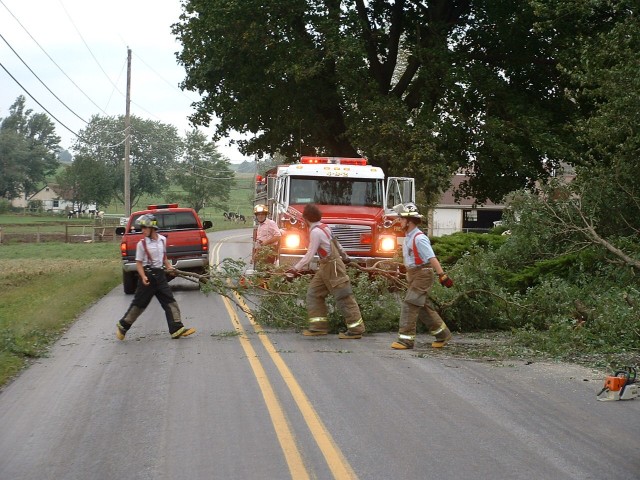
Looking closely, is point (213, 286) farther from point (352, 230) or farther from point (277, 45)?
point (277, 45)

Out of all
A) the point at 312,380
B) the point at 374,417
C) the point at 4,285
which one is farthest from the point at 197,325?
the point at 4,285

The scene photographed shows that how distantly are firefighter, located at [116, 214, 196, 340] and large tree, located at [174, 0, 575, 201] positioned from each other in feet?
46.9

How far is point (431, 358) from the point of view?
457 inches

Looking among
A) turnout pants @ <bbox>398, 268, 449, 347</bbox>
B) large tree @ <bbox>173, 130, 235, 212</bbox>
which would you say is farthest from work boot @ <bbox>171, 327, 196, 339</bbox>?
large tree @ <bbox>173, 130, 235, 212</bbox>

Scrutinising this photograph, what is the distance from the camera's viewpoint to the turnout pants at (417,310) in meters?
12.3

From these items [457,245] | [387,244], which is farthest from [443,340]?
[457,245]

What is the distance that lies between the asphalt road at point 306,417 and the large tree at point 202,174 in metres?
99.0

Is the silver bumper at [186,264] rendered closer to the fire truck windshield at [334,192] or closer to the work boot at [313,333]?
the fire truck windshield at [334,192]

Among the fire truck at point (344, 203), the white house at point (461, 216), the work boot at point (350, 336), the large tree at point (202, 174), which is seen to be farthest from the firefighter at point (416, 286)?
the large tree at point (202, 174)

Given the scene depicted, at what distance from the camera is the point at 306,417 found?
8.12m

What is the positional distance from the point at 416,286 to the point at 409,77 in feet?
66.1

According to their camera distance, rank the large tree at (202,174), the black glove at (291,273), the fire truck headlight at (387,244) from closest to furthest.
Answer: the black glove at (291,273), the fire truck headlight at (387,244), the large tree at (202,174)

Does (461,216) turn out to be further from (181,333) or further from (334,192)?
(181,333)

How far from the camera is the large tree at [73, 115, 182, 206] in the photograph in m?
124
